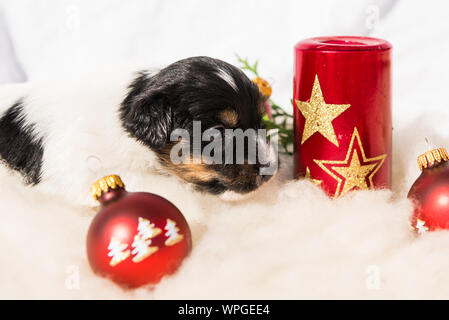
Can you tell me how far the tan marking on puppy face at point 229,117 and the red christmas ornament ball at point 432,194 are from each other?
0.44 meters

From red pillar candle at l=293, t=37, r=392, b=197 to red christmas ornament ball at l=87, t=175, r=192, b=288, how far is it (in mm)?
492

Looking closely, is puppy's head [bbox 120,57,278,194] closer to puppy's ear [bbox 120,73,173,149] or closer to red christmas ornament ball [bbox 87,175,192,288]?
puppy's ear [bbox 120,73,173,149]

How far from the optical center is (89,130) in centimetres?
148

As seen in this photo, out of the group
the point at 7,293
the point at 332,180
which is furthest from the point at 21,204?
the point at 332,180

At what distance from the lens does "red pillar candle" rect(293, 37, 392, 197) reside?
1437mm

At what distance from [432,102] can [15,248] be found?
166 cm

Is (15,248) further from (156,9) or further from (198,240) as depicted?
(156,9)

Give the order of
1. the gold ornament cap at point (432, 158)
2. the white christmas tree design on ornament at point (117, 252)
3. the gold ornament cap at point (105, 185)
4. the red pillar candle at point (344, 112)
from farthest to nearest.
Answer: the red pillar candle at point (344, 112)
the gold ornament cap at point (432, 158)
the gold ornament cap at point (105, 185)
the white christmas tree design on ornament at point (117, 252)

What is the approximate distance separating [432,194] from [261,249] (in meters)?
0.40

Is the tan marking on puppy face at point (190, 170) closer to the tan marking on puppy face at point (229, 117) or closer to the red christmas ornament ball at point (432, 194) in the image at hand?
the tan marking on puppy face at point (229, 117)

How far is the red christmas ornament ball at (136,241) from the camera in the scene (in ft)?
3.66

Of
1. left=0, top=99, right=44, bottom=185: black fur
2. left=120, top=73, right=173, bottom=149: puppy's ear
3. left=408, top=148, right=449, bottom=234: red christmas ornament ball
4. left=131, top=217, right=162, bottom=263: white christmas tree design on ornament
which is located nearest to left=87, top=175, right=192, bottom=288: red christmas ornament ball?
left=131, top=217, right=162, bottom=263: white christmas tree design on ornament

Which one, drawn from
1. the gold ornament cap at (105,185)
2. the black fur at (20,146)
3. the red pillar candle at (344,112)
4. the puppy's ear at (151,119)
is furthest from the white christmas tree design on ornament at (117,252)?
the red pillar candle at (344,112)

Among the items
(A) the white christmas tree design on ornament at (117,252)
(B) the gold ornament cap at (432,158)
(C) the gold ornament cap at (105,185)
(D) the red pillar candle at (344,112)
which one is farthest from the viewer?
(D) the red pillar candle at (344,112)
